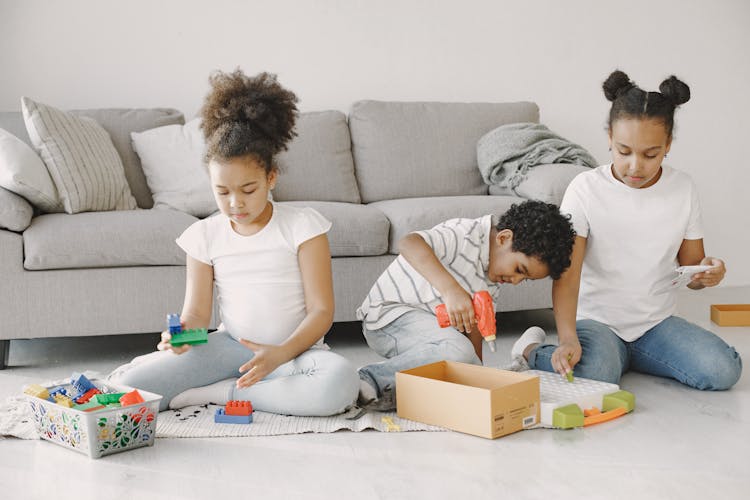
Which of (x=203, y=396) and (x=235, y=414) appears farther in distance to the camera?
(x=203, y=396)

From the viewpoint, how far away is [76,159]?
2.80m

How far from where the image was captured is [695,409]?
2068 mm

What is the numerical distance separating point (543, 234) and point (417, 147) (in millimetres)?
1462

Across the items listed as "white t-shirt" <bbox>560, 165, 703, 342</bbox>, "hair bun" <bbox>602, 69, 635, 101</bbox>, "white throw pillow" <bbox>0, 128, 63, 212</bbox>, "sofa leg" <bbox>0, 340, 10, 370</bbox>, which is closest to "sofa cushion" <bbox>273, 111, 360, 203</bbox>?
"white throw pillow" <bbox>0, 128, 63, 212</bbox>

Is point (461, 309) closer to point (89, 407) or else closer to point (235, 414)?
point (235, 414)

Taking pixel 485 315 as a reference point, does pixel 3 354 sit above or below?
below

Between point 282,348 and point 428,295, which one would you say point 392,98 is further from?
point 282,348

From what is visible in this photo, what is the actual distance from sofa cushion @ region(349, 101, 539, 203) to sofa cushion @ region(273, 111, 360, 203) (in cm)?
8

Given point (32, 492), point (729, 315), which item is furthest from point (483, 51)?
point (32, 492)

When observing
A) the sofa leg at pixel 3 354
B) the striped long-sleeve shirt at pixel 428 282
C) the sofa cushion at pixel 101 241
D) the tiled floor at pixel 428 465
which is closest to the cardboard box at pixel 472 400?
the tiled floor at pixel 428 465

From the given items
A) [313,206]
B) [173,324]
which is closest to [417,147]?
[313,206]

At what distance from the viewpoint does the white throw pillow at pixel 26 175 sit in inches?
101

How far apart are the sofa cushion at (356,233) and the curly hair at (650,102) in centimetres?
88

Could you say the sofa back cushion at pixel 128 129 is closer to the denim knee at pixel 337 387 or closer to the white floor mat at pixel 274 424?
the white floor mat at pixel 274 424
